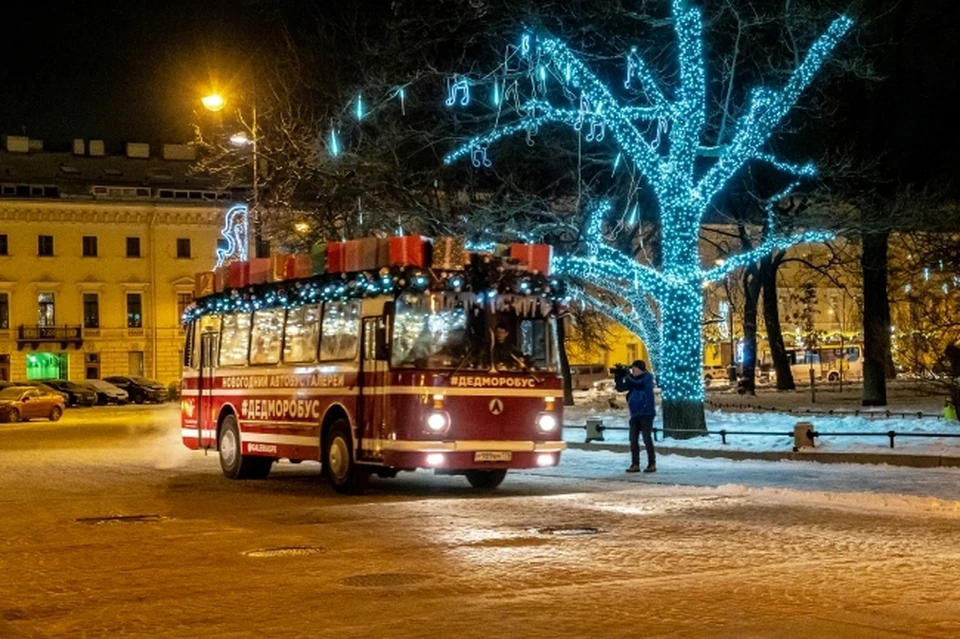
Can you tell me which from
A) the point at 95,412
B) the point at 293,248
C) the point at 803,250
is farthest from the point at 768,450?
the point at 803,250

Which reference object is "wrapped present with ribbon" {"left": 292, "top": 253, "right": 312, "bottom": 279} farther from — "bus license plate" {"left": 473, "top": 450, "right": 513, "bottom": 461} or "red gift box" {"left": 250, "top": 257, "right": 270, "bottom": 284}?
"bus license plate" {"left": 473, "top": 450, "right": 513, "bottom": 461}

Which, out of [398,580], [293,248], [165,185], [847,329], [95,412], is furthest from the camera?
[847,329]

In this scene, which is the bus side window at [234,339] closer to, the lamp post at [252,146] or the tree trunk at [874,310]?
the lamp post at [252,146]

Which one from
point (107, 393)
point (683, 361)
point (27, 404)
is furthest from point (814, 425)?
point (107, 393)

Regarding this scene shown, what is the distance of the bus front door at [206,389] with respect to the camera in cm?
2542

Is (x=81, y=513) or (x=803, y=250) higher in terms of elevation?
(x=803, y=250)

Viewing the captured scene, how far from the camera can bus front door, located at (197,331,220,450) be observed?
25422 millimetres

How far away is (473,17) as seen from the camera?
28734mm

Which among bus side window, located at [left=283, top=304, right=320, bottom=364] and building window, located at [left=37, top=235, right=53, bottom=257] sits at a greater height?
building window, located at [left=37, top=235, right=53, bottom=257]

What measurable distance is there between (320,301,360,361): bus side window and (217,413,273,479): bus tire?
3629 millimetres

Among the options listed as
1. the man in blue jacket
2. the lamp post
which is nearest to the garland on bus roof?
the man in blue jacket

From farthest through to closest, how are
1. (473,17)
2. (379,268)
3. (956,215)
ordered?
1. (956,215)
2. (473,17)
3. (379,268)

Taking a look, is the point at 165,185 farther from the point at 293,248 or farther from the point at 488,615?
the point at 488,615

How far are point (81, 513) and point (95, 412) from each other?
153ft
